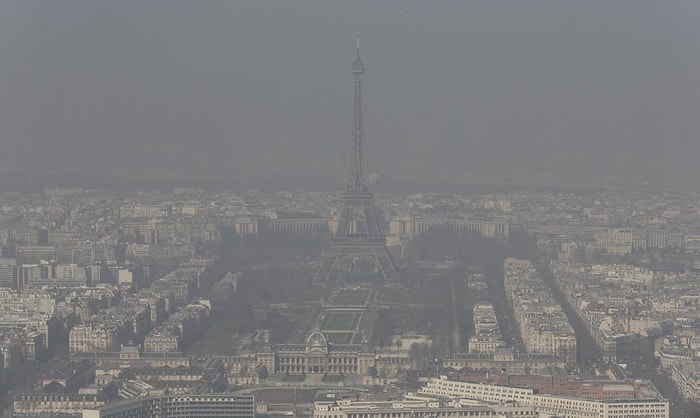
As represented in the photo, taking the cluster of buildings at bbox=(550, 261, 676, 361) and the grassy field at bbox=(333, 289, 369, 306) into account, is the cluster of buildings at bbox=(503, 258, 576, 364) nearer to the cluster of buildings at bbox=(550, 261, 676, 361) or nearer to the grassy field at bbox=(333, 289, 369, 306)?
the cluster of buildings at bbox=(550, 261, 676, 361)

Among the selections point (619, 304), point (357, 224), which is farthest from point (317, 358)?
point (357, 224)

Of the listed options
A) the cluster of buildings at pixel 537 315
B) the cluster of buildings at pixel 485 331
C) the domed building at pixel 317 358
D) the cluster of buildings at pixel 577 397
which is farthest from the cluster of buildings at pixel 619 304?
the cluster of buildings at pixel 577 397

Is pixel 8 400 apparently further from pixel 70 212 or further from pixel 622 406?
pixel 70 212

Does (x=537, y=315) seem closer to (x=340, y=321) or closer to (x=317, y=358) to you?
(x=340, y=321)

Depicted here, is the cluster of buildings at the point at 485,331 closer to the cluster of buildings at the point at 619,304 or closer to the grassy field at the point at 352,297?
the cluster of buildings at the point at 619,304

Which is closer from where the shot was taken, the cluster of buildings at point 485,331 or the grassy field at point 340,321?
the cluster of buildings at point 485,331

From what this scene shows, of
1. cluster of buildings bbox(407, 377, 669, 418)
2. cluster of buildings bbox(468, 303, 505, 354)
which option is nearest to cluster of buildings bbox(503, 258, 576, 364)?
cluster of buildings bbox(468, 303, 505, 354)

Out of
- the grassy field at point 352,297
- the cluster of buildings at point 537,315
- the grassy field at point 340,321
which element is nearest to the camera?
the cluster of buildings at point 537,315
